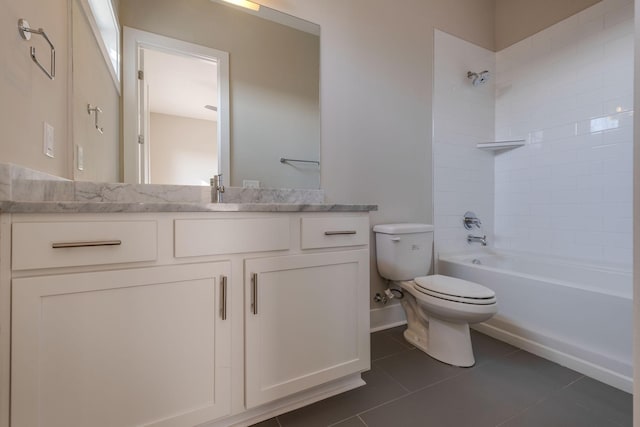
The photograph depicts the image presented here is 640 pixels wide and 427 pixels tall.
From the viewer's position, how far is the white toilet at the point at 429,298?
1391 millimetres

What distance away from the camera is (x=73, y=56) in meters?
1.12

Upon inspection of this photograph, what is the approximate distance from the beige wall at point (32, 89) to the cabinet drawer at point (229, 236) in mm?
504

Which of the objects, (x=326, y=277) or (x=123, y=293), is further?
(x=326, y=277)

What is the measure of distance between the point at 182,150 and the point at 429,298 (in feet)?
4.97

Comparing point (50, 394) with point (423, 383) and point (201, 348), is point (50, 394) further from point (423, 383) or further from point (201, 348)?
Answer: point (423, 383)

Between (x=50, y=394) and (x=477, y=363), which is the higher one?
(x=50, y=394)

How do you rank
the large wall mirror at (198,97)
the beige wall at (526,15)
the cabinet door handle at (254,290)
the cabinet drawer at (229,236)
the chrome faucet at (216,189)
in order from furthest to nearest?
the beige wall at (526,15)
the chrome faucet at (216,189)
the large wall mirror at (198,97)
the cabinet door handle at (254,290)
the cabinet drawer at (229,236)

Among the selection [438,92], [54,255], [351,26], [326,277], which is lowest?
[326,277]

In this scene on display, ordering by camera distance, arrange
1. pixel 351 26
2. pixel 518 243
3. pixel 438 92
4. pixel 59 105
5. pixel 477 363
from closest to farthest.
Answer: pixel 59 105 < pixel 477 363 < pixel 351 26 < pixel 438 92 < pixel 518 243

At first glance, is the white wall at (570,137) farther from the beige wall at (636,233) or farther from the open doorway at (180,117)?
the open doorway at (180,117)

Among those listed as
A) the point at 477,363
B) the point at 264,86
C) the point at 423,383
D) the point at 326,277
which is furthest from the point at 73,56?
the point at 477,363

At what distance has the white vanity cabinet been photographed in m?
0.71

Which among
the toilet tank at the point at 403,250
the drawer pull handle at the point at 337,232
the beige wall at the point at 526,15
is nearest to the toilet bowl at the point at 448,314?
the toilet tank at the point at 403,250

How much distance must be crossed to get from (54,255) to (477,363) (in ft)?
6.16
